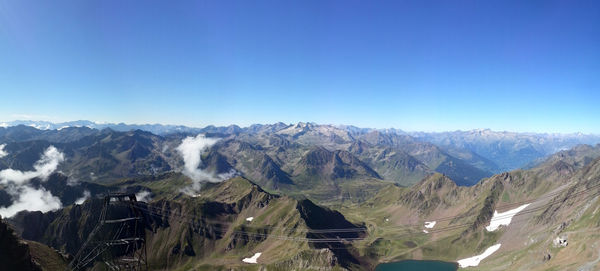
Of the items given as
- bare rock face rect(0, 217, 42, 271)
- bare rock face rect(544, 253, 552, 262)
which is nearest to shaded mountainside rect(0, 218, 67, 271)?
bare rock face rect(0, 217, 42, 271)

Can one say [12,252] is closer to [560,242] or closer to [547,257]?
[547,257]

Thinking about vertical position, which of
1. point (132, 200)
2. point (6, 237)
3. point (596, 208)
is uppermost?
point (132, 200)

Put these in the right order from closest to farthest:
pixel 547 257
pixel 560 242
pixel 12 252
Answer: pixel 12 252, pixel 547 257, pixel 560 242

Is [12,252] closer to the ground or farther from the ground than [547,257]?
farther from the ground

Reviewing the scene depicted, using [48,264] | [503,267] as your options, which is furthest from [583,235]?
[48,264]

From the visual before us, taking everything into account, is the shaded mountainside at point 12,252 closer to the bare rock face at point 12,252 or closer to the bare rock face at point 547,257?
the bare rock face at point 12,252

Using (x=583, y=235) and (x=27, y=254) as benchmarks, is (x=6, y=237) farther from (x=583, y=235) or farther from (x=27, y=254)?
(x=583, y=235)

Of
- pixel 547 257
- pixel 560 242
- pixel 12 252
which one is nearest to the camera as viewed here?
pixel 12 252

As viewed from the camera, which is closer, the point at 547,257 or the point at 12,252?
the point at 12,252

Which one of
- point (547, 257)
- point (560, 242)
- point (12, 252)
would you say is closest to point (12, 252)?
point (12, 252)

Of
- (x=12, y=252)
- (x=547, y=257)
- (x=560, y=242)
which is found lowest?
(x=547, y=257)

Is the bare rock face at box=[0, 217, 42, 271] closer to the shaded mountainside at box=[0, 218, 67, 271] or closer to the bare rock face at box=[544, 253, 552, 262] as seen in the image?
the shaded mountainside at box=[0, 218, 67, 271]
